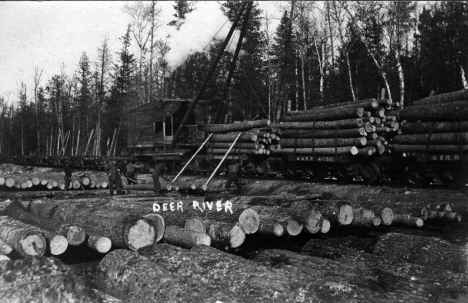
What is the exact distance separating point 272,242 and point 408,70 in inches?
1139

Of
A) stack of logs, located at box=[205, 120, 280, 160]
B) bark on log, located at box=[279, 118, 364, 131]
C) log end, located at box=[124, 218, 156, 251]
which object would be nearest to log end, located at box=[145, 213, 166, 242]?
log end, located at box=[124, 218, 156, 251]

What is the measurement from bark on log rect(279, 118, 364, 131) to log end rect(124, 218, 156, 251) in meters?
9.18

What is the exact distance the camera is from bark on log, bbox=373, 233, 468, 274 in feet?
18.7

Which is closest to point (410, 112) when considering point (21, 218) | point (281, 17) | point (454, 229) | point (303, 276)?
point (454, 229)

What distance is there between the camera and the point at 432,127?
12.1 m

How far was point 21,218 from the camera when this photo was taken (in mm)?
7875

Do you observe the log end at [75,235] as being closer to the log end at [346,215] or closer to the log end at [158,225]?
the log end at [158,225]

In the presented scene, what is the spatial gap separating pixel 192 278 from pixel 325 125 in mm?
10981

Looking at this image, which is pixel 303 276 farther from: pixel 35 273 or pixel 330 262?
pixel 35 273

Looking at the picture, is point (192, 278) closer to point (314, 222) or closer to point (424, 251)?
point (314, 222)

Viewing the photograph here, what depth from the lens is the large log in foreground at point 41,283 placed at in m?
4.36

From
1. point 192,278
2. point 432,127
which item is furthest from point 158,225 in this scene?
point 432,127

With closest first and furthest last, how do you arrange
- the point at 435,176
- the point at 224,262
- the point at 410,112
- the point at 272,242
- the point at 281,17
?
the point at 224,262, the point at 272,242, the point at 435,176, the point at 410,112, the point at 281,17

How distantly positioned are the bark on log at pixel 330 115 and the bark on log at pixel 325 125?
173 mm
